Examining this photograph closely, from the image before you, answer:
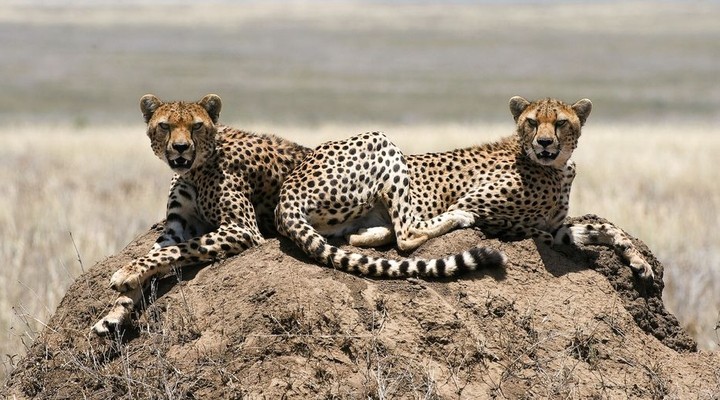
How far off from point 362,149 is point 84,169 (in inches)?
407

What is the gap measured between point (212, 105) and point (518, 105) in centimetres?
148

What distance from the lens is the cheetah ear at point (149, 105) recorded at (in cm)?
561

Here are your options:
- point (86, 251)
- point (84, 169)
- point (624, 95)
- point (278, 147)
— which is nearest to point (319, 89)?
point (624, 95)

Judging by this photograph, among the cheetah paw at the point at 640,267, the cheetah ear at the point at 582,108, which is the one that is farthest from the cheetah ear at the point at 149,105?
the cheetah paw at the point at 640,267

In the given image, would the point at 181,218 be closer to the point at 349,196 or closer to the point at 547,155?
the point at 349,196

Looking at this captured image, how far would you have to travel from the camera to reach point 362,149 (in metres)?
5.82

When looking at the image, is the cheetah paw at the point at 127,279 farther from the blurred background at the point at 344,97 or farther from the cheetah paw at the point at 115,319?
the blurred background at the point at 344,97

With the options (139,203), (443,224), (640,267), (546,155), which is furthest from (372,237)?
(139,203)

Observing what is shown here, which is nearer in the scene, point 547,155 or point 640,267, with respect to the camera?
point 547,155

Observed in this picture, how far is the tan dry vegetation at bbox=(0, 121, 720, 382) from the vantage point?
28.2 feet

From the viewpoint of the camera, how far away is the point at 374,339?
16.4 feet

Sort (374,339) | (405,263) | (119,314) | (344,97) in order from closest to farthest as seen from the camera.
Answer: (374,339) → (405,263) → (119,314) → (344,97)

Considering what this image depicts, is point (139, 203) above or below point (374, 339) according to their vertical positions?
below

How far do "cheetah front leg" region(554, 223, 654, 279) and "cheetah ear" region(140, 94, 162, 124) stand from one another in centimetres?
204
